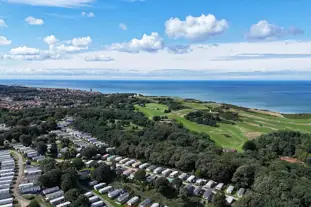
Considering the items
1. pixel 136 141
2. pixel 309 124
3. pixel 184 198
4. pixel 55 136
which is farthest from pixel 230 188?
pixel 309 124

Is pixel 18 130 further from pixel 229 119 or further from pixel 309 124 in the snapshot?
pixel 309 124

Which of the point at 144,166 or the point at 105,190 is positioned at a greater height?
the point at 144,166

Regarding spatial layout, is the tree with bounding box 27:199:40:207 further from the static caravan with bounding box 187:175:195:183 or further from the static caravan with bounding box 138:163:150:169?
the static caravan with bounding box 187:175:195:183

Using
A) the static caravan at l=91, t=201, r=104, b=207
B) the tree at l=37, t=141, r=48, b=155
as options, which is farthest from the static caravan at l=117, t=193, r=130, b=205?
the tree at l=37, t=141, r=48, b=155

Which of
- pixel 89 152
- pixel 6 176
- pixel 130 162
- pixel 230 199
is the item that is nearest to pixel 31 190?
pixel 6 176

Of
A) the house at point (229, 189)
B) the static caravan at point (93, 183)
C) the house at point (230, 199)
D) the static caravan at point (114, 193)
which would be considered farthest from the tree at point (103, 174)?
the house at point (230, 199)

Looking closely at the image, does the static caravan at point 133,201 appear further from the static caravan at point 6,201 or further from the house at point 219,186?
the static caravan at point 6,201

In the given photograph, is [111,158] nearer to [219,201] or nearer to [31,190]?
[31,190]
